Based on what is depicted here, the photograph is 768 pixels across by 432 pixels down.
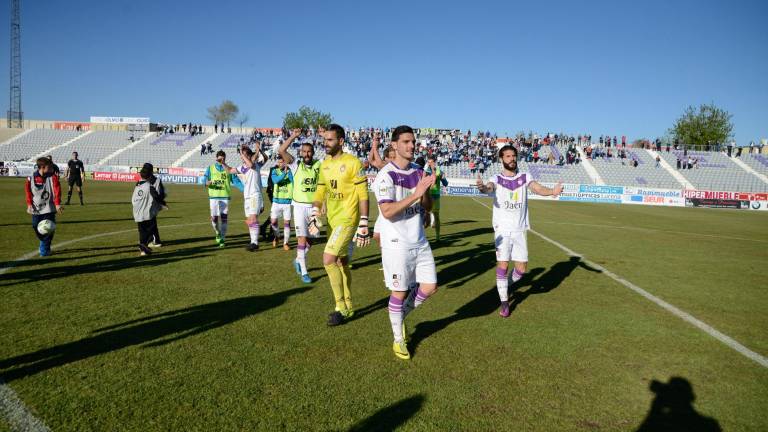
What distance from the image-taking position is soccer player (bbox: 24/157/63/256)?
30.7 ft

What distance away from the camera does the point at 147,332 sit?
5.31m

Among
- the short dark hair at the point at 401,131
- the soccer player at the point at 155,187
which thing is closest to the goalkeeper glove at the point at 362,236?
the short dark hair at the point at 401,131

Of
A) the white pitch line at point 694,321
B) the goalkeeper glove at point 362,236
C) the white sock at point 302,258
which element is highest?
the goalkeeper glove at point 362,236

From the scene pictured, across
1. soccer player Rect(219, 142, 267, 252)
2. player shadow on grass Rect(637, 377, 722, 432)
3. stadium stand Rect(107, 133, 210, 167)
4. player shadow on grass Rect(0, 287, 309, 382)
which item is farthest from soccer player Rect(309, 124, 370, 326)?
stadium stand Rect(107, 133, 210, 167)

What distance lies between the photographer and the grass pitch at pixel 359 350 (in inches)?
145

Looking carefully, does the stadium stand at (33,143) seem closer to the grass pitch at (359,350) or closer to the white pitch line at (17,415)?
the grass pitch at (359,350)

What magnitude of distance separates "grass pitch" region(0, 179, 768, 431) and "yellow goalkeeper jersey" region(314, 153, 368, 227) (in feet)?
4.80

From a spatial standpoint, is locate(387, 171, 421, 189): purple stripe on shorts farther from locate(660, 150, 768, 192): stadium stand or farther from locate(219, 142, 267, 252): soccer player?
locate(660, 150, 768, 192): stadium stand

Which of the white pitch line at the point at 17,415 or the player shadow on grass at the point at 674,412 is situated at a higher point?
the white pitch line at the point at 17,415

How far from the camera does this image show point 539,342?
5.40 meters

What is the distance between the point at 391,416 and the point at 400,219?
2011 millimetres

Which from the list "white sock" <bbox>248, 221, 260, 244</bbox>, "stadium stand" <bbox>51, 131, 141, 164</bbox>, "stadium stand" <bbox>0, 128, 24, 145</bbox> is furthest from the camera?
"stadium stand" <bbox>0, 128, 24, 145</bbox>

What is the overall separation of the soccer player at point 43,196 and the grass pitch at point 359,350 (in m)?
0.59

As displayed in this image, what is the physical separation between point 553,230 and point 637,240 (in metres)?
3.01
